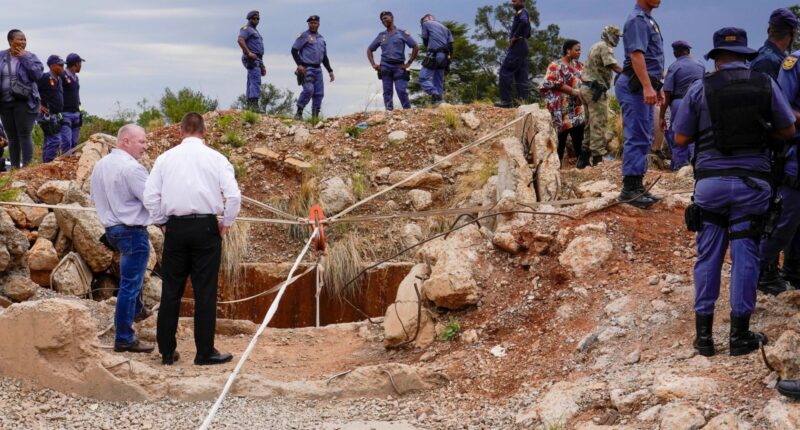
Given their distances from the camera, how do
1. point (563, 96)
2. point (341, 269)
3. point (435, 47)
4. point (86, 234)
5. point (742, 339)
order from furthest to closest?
point (435, 47) → point (563, 96) → point (341, 269) → point (86, 234) → point (742, 339)

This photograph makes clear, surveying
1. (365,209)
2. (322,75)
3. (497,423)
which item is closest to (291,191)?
(365,209)

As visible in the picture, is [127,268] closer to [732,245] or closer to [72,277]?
[72,277]

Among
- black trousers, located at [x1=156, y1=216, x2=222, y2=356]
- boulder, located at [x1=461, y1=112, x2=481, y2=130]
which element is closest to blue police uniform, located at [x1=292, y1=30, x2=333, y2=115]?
boulder, located at [x1=461, y1=112, x2=481, y2=130]

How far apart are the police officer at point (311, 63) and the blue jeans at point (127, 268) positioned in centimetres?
781

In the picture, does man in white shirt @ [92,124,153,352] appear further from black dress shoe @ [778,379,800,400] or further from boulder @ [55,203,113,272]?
black dress shoe @ [778,379,800,400]

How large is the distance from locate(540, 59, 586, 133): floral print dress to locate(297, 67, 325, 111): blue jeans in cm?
419

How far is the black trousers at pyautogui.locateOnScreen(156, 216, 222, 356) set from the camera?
21.4 feet

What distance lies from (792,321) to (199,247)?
3.84m

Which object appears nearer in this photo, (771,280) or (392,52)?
(771,280)

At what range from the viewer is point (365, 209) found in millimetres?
12594

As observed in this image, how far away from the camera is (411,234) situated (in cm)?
1203

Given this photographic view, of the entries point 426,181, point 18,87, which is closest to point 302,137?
point 426,181

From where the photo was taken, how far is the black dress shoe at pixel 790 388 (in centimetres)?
439

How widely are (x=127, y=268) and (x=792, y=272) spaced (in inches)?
183
